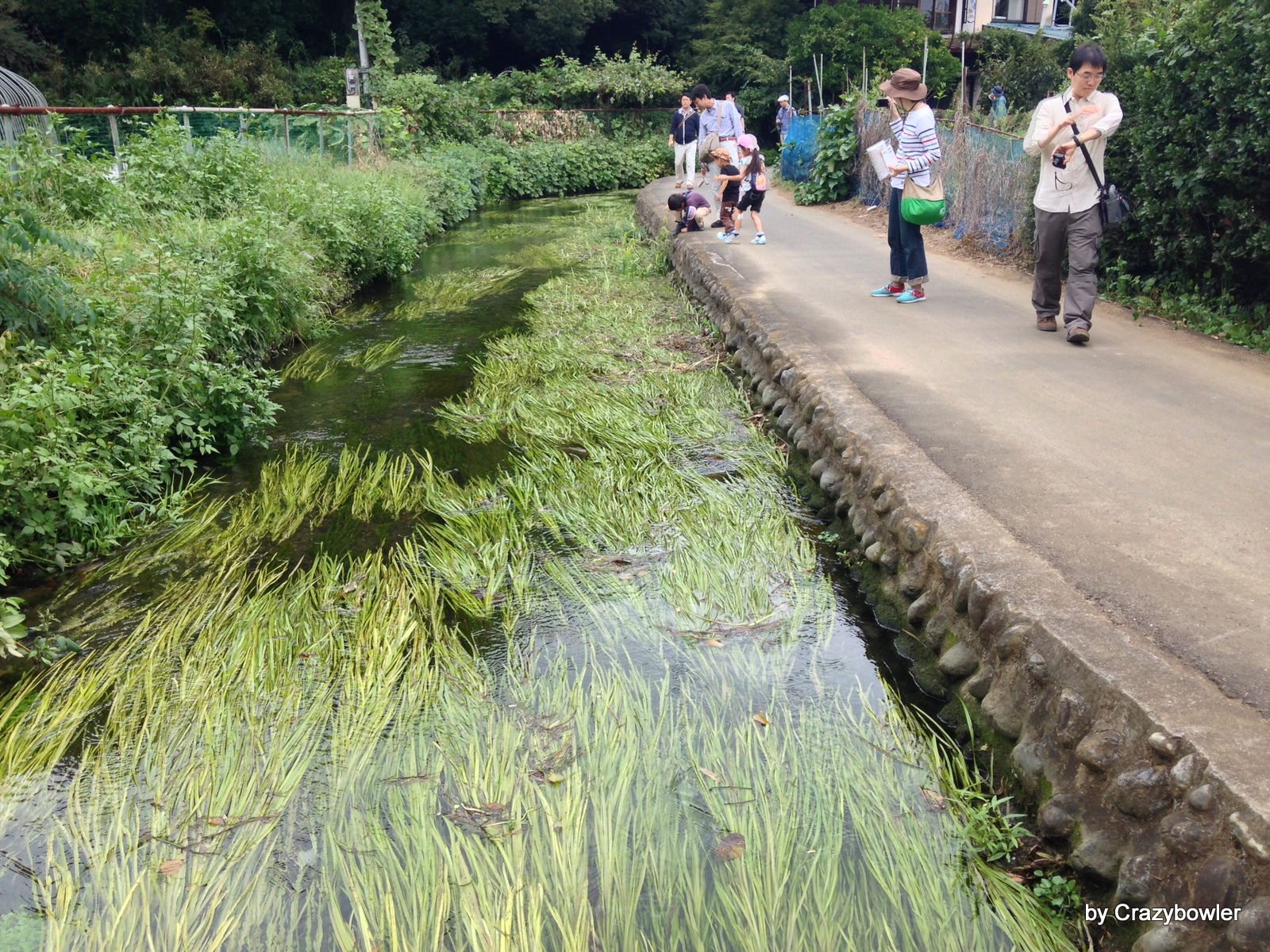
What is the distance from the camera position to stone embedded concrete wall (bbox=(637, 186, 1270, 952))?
1.99m

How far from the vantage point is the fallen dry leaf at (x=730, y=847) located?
2.54m

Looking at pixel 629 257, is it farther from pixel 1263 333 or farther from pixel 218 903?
pixel 218 903

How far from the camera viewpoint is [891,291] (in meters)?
7.34

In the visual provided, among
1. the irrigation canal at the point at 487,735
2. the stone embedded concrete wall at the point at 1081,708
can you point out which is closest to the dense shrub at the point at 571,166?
the irrigation canal at the point at 487,735

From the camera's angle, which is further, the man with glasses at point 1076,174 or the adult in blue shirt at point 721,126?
the adult in blue shirt at point 721,126

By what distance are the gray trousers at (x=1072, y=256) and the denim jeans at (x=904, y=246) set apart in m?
0.90

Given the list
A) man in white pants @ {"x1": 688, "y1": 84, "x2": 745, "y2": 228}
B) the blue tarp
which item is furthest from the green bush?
man in white pants @ {"x1": 688, "y1": 84, "x2": 745, "y2": 228}

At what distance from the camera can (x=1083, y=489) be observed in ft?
12.0

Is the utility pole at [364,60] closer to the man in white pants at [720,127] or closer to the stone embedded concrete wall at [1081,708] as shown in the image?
the man in white pants at [720,127]

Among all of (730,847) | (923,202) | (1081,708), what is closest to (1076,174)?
(923,202)

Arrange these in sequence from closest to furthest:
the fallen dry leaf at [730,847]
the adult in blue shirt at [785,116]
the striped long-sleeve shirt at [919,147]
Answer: the fallen dry leaf at [730,847] → the striped long-sleeve shirt at [919,147] → the adult in blue shirt at [785,116]

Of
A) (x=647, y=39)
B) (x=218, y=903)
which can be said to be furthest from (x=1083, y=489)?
(x=647, y=39)

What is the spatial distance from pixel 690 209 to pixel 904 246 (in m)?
4.89

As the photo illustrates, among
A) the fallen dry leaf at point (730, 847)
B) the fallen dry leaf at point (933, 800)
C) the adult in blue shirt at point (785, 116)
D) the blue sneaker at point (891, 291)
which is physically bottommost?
the fallen dry leaf at point (730, 847)
